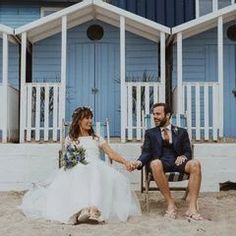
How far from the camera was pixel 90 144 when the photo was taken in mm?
5129

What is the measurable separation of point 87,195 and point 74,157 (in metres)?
0.50

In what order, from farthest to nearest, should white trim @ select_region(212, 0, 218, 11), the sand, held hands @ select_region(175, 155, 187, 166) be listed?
white trim @ select_region(212, 0, 218, 11)
held hands @ select_region(175, 155, 187, 166)
the sand

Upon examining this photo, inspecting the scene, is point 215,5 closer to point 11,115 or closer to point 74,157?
point 11,115

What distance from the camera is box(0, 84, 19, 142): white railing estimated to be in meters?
7.29

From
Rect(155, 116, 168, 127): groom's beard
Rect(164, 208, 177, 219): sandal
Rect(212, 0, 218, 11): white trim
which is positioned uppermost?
Rect(212, 0, 218, 11): white trim

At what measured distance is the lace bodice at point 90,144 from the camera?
504 centimetres

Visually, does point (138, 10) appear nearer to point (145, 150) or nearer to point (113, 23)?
point (113, 23)

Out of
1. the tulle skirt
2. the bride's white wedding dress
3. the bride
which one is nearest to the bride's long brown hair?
the bride

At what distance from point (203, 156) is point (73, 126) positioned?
255cm

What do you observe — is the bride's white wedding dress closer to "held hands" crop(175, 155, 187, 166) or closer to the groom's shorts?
the groom's shorts

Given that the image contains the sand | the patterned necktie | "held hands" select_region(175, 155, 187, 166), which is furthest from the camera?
the patterned necktie

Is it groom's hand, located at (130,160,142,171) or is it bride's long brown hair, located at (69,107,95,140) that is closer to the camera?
groom's hand, located at (130,160,142,171)

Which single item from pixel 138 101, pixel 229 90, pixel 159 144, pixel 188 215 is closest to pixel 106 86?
pixel 138 101

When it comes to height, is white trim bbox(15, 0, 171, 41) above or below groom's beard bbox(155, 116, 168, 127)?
above
